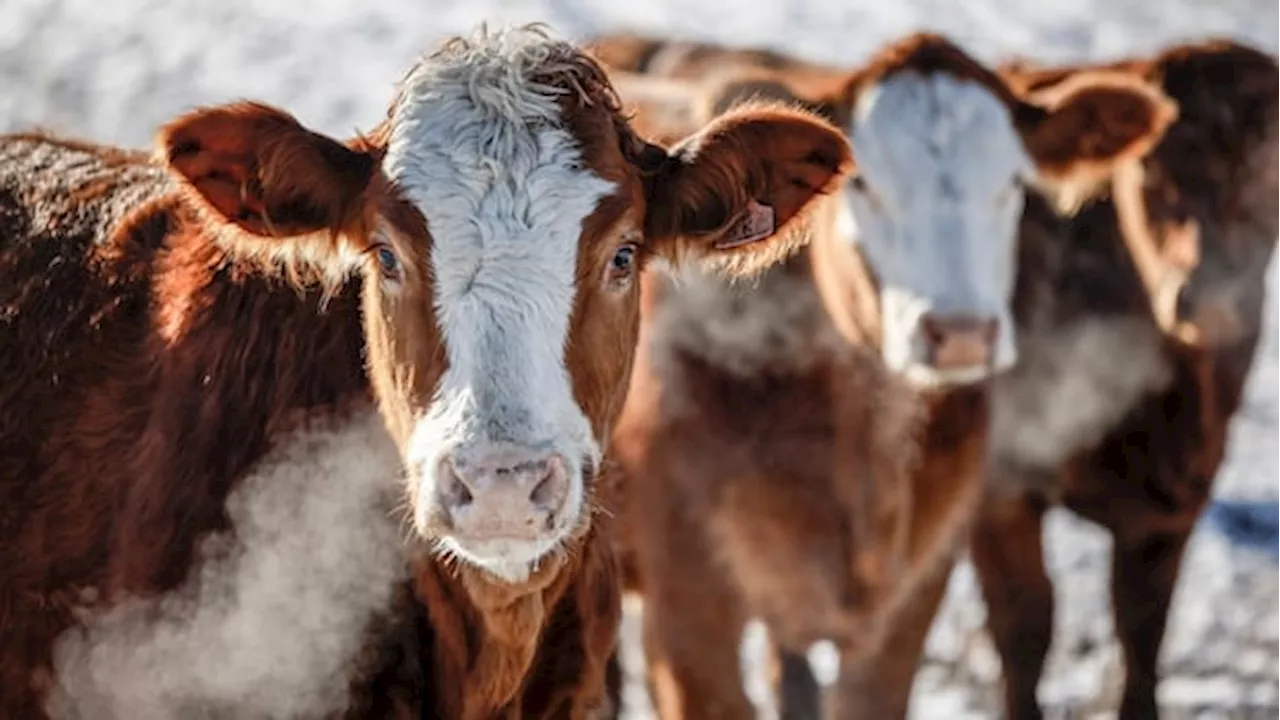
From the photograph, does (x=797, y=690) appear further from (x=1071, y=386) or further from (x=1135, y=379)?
(x=1135, y=379)

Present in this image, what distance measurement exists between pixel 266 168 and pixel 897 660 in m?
2.81

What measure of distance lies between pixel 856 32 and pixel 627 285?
11.8 metres

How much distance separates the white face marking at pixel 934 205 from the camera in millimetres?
6004

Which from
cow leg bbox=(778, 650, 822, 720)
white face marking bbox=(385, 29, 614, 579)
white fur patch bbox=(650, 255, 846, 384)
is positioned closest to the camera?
white face marking bbox=(385, 29, 614, 579)

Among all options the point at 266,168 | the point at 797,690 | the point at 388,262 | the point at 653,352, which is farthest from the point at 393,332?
the point at 797,690

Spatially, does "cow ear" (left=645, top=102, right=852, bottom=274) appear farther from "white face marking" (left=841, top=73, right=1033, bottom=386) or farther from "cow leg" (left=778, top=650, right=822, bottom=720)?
"cow leg" (left=778, top=650, right=822, bottom=720)

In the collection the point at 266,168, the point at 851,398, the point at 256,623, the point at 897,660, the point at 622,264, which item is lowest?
the point at 897,660

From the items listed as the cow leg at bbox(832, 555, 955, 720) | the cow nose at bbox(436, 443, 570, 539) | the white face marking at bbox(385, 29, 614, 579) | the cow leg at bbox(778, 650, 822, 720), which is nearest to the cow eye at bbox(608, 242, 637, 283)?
the white face marking at bbox(385, 29, 614, 579)

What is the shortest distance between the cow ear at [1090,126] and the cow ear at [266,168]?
2.81 metres

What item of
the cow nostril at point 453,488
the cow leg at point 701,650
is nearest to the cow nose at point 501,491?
the cow nostril at point 453,488

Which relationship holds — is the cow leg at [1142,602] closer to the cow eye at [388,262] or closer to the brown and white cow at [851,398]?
the brown and white cow at [851,398]

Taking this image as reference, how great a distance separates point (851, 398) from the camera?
638cm

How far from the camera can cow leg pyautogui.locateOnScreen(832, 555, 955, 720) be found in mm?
6480

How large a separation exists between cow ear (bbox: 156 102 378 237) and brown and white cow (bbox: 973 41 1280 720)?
151 inches
